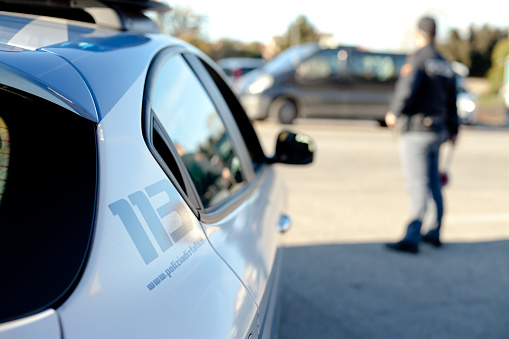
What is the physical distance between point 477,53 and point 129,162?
54619 mm

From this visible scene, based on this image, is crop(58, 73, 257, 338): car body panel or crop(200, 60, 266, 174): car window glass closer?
crop(58, 73, 257, 338): car body panel

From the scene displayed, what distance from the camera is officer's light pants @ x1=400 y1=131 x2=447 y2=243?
4711 mm

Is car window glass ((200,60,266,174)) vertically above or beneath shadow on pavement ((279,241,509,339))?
above

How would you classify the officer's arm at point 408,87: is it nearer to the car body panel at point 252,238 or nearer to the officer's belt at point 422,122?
the officer's belt at point 422,122

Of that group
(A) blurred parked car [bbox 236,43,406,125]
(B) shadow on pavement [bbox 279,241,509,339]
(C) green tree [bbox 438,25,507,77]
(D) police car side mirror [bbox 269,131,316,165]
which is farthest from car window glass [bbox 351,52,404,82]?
(C) green tree [bbox 438,25,507,77]

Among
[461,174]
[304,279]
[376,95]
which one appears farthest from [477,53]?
[304,279]

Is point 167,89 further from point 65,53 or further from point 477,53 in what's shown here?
point 477,53

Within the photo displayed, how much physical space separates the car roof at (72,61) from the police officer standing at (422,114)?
3.23 meters

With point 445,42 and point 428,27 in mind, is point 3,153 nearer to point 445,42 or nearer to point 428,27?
point 428,27

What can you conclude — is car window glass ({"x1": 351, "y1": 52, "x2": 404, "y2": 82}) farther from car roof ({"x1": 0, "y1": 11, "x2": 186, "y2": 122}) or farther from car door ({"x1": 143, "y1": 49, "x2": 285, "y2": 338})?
car roof ({"x1": 0, "y1": 11, "x2": 186, "y2": 122})

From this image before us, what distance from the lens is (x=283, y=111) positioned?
13.8 meters

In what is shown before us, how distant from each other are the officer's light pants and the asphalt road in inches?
14.2

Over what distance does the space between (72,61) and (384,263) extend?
377cm

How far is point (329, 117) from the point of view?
14266 mm
